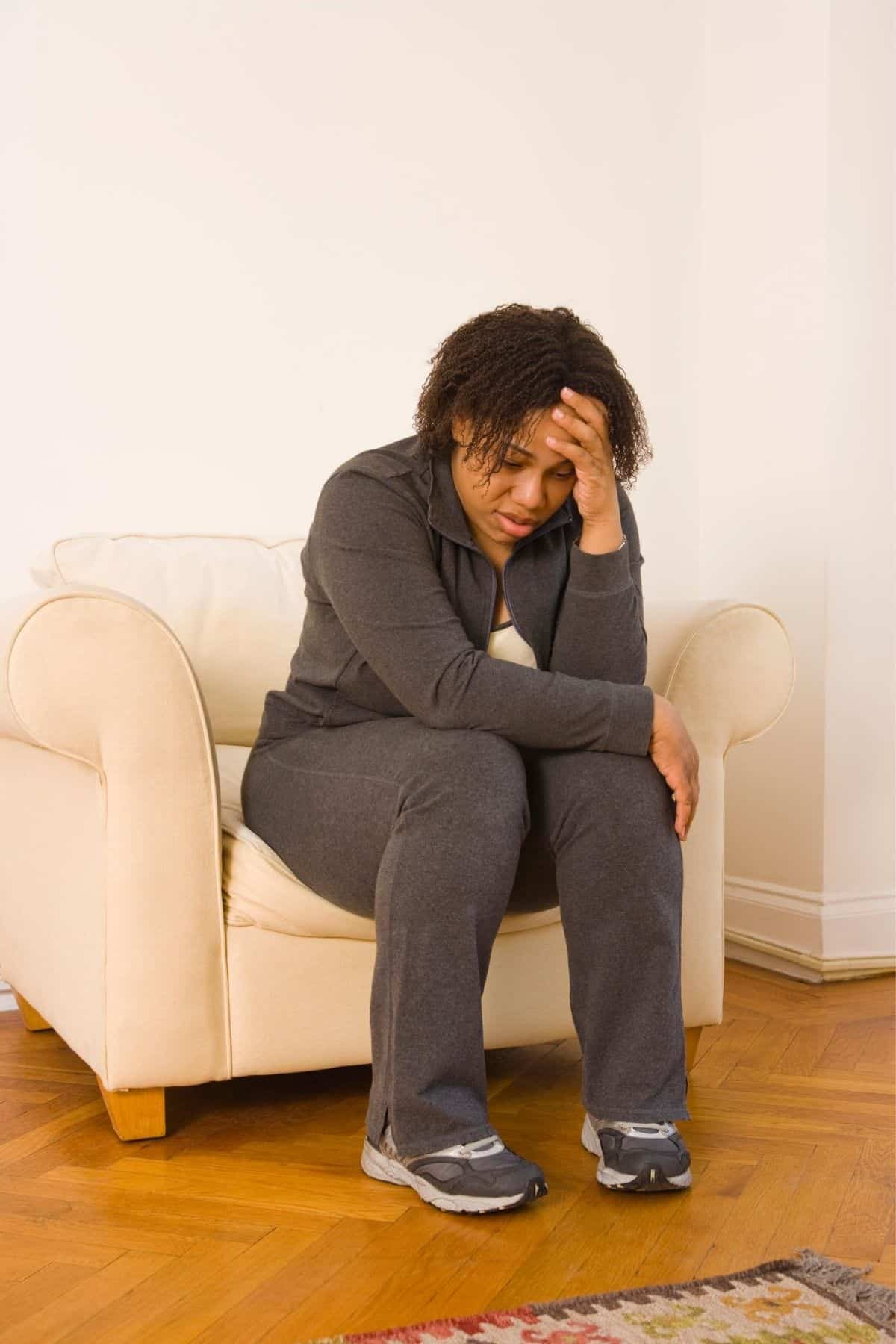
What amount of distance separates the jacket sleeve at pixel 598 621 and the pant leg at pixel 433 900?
0.65ft

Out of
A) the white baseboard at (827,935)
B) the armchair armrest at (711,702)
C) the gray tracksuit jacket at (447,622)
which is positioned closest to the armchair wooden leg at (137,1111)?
the gray tracksuit jacket at (447,622)

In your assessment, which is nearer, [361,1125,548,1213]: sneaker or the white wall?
[361,1125,548,1213]: sneaker

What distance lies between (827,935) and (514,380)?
1.48 m

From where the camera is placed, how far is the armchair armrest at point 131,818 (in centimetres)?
154

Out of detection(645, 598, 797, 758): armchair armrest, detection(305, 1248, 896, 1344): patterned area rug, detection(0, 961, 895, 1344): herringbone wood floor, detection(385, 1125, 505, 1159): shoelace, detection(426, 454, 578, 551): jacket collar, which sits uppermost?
detection(426, 454, 578, 551): jacket collar

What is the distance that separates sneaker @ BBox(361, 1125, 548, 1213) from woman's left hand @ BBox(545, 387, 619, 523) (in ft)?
2.36

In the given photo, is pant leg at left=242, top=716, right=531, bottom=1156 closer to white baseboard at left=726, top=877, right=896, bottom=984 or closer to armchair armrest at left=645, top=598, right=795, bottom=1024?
armchair armrest at left=645, top=598, right=795, bottom=1024

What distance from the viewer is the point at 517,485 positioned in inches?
62.2

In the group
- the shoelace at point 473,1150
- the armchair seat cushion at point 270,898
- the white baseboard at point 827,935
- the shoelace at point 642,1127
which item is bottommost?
the white baseboard at point 827,935

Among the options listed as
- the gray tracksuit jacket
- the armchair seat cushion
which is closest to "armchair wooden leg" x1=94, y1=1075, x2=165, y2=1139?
the armchair seat cushion

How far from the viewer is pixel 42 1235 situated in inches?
53.7

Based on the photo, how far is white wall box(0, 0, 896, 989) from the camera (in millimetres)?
2494

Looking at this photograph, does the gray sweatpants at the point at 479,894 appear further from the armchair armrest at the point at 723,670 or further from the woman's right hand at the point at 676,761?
the armchair armrest at the point at 723,670

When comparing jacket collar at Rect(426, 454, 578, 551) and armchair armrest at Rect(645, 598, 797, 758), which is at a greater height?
jacket collar at Rect(426, 454, 578, 551)
